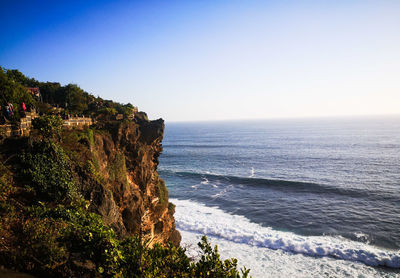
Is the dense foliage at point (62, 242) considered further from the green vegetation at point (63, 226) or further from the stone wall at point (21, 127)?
the stone wall at point (21, 127)

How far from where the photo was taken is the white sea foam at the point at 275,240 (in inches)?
1022

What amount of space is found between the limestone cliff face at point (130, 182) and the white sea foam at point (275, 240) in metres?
7.38

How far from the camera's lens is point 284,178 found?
5659 cm

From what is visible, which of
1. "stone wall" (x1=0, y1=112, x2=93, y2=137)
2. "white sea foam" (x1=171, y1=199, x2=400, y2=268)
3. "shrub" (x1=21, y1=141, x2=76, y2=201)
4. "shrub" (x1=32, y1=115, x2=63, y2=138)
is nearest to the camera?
"shrub" (x1=21, y1=141, x2=76, y2=201)

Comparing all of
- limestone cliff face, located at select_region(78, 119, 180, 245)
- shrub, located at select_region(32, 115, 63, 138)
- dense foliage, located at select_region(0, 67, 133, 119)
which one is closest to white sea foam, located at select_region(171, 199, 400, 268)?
limestone cliff face, located at select_region(78, 119, 180, 245)

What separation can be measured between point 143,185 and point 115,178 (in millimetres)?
5545

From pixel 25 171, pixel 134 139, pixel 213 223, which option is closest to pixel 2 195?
pixel 25 171

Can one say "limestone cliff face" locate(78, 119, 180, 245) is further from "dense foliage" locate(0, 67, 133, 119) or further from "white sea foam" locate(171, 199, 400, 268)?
"white sea foam" locate(171, 199, 400, 268)

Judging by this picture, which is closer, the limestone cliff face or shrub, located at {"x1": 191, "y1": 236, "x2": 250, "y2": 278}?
shrub, located at {"x1": 191, "y1": 236, "x2": 250, "y2": 278}

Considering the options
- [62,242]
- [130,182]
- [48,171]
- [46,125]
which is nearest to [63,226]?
[62,242]

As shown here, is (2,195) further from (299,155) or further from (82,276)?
(299,155)

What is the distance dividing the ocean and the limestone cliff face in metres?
7.51

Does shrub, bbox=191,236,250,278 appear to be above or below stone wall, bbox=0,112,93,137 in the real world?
below

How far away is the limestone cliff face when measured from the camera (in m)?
15.8
